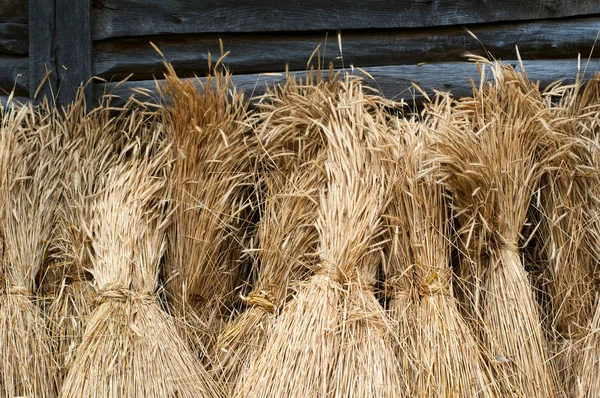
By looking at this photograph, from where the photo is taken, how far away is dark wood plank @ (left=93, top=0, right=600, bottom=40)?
8.27ft

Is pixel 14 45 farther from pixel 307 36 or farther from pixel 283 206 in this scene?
pixel 283 206

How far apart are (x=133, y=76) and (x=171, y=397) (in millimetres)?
1180

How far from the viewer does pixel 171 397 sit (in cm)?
202

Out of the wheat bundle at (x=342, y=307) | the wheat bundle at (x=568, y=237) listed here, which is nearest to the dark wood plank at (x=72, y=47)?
the wheat bundle at (x=342, y=307)

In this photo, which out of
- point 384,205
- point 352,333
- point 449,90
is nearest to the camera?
point 352,333

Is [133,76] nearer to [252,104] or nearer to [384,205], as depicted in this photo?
[252,104]

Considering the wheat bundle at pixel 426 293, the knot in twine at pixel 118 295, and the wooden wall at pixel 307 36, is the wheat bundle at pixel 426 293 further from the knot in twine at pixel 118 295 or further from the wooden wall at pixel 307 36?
the knot in twine at pixel 118 295

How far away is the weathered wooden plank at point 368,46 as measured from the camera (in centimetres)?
254

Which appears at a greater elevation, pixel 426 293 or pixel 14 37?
pixel 14 37

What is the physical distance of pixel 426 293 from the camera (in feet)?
6.86

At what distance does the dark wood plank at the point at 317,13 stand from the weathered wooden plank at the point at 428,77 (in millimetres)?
156

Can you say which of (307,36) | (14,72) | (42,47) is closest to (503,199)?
(307,36)

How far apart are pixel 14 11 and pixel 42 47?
19cm

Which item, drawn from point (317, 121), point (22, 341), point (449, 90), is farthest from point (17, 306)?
point (449, 90)
